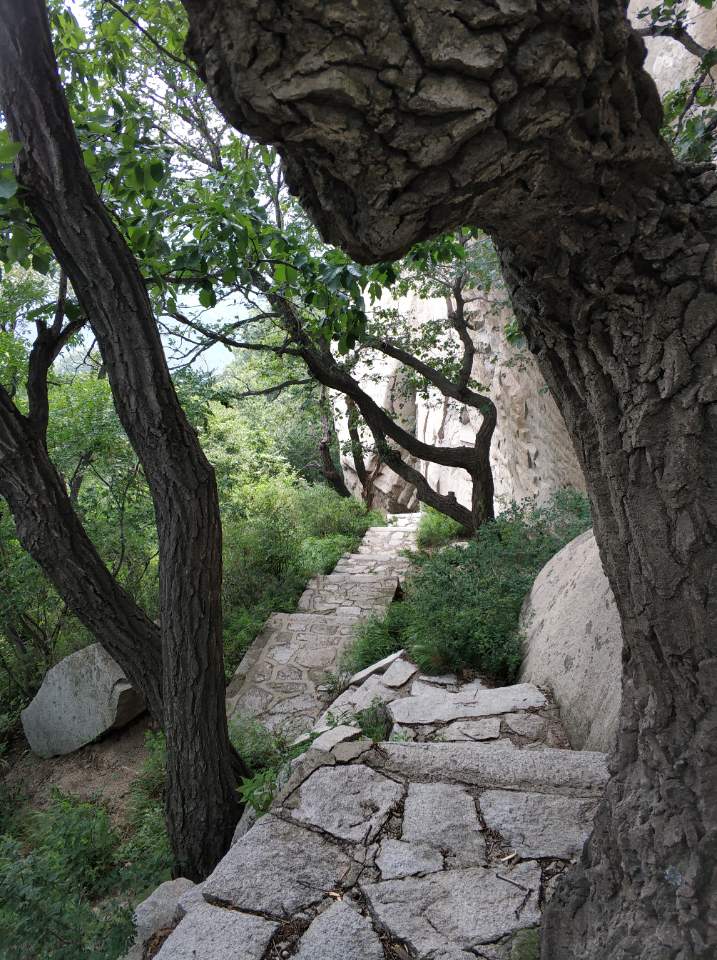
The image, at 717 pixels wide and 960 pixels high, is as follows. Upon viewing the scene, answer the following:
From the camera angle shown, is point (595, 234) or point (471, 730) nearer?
point (595, 234)

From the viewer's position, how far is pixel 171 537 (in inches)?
132

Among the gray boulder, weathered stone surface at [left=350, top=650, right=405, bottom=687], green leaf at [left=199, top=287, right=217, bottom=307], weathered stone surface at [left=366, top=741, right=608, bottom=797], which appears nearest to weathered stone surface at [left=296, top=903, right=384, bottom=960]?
weathered stone surface at [left=366, top=741, right=608, bottom=797]

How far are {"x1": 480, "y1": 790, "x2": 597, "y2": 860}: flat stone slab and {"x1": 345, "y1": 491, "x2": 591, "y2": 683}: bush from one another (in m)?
2.03

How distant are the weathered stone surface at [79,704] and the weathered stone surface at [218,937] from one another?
4.22 m

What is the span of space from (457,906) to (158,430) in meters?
2.44

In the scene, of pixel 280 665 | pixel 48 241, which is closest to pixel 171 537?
pixel 48 241

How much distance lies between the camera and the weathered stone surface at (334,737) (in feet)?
10.3

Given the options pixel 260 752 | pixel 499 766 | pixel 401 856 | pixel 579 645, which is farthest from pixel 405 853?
pixel 260 752

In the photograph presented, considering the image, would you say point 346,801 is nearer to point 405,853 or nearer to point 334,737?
point 405,853

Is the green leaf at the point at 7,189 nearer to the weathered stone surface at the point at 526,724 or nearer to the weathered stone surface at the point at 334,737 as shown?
the weathered stone surface at the point at 334,737

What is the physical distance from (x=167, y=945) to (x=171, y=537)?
183 cm

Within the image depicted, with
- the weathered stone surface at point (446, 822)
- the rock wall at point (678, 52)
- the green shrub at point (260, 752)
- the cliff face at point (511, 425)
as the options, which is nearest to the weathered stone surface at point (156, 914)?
the green shrub at point (260, 752)

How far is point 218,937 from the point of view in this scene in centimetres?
200

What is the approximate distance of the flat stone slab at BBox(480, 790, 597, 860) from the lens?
2.24 meters
